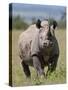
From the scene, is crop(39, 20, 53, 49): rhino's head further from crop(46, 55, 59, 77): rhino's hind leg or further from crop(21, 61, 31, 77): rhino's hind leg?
crop(21, 61, 31, 77): rhino's hind leg

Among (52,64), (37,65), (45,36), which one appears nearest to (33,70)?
(37,65)

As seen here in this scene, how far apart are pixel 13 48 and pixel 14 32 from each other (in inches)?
6.7

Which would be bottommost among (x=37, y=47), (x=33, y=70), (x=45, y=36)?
(x=33, y=70)

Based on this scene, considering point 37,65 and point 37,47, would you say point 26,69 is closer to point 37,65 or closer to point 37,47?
point 37,65

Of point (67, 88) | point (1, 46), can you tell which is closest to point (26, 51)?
point (1, 46)

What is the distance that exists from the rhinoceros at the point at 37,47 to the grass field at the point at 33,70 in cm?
5

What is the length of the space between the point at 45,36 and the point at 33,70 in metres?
0.40

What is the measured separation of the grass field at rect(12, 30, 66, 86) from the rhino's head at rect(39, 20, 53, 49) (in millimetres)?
116

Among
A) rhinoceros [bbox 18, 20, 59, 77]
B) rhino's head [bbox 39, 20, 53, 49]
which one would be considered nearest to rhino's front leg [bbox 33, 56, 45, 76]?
rhinoceros [bbox 18, 20, 59, 77]

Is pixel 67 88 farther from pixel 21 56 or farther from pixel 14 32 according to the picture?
pixel 14 32

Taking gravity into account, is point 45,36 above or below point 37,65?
above

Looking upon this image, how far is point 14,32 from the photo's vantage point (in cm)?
277

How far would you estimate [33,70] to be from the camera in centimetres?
285

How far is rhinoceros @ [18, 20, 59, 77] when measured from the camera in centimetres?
282
